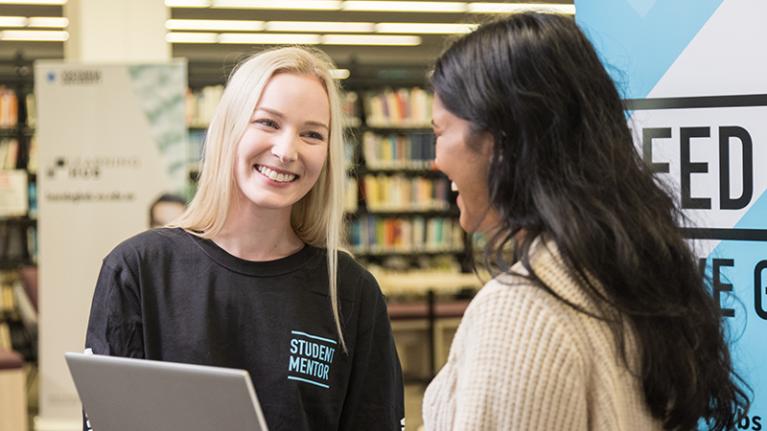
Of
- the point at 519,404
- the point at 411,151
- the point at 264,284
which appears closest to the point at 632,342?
the point at 519,404

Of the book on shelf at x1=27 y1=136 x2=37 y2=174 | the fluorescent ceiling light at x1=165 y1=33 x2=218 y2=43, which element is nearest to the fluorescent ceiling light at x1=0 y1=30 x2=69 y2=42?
the fluorescent ceiling light at x1=165 y1=33 x2=218 y2=43

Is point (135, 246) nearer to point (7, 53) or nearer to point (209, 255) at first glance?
point (209, 255)

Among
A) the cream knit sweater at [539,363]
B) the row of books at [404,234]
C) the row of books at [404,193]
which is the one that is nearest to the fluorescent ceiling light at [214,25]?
the row of books at [404,193]

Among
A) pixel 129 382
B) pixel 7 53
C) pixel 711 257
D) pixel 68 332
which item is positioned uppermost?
pixel 7 53

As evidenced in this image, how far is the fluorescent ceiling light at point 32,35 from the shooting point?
1080 centimetres

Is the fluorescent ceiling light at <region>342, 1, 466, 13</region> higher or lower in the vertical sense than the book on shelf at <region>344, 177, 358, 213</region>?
higher

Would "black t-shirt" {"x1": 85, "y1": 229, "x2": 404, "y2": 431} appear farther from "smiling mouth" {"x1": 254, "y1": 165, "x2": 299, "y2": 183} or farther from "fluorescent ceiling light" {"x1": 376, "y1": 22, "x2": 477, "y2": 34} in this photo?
"fluorescent ceiling light" {"x1": 376, "y1": 22, "x2": 477, "y2": 34}

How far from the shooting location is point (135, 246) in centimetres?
188

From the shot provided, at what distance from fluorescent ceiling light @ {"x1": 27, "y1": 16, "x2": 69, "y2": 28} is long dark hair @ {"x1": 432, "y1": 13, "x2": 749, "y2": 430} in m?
9.31

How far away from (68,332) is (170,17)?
16.5ft

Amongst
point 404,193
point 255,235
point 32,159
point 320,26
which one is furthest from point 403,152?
point 255,235

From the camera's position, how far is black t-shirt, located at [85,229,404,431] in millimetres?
1824

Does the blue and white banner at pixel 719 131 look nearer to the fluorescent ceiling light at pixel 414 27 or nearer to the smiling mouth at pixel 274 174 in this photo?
the smiling mouth at pixel 274 174

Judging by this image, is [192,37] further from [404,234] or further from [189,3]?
[404,234]
